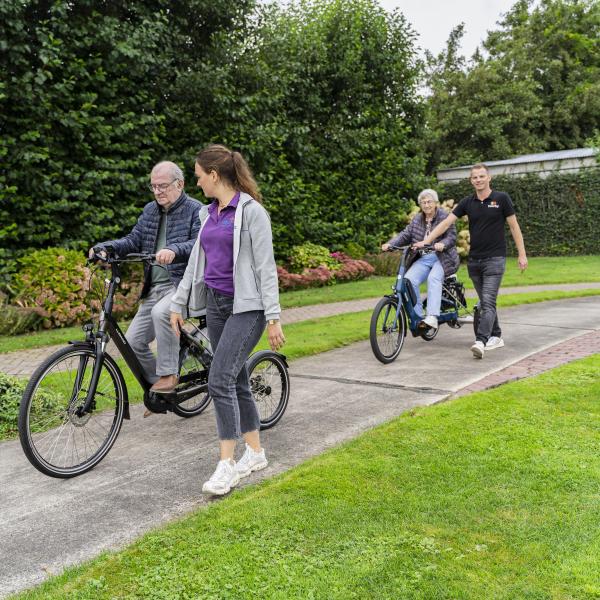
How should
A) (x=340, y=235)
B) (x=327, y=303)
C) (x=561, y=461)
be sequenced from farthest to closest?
(x=340, y=235)
(x=327, y=303)
(x=561, y=461)

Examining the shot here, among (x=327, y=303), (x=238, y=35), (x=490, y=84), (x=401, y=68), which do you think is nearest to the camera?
(x=327, y=303)

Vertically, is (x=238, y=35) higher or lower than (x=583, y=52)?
lower

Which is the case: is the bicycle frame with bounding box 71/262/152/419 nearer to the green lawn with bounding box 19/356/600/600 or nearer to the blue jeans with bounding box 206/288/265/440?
the blue jeans with bounding box 206/288/265/440

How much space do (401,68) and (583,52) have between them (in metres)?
21.3

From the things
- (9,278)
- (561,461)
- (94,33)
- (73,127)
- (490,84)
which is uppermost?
(490,84)

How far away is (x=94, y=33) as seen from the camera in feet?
36.0

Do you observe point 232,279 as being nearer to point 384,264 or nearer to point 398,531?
point 398,531

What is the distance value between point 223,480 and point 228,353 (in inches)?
28.6

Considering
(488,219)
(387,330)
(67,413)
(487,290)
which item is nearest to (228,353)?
(67,413)

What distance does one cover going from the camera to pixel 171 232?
4.75 meters

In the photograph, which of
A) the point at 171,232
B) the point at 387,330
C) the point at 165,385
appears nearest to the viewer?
the point at 165,385

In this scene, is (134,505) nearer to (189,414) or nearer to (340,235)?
(189,414)

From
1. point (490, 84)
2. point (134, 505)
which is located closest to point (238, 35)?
point (134, 505)

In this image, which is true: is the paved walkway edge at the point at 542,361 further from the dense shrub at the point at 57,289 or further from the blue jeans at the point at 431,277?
the dense shrub at the point at 57,289
